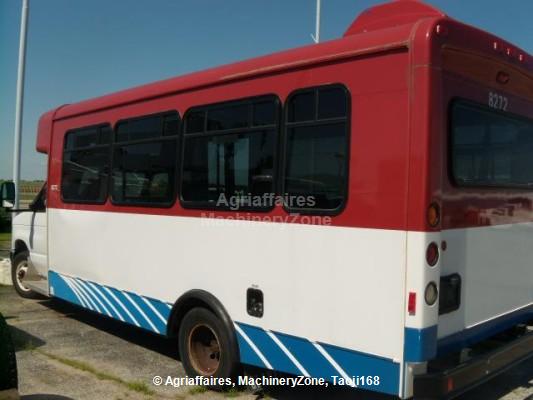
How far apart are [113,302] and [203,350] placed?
1.57 metres

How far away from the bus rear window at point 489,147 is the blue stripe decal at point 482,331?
3.46 ft

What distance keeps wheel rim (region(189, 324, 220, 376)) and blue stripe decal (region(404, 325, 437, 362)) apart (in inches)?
77.9

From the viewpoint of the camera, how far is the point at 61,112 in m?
7.18

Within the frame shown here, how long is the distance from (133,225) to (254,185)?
6.13ft

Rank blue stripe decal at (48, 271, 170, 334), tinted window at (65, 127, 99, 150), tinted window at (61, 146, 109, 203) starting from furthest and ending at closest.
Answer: tinted window at (65, 127, 99, 150), tinted window at (61, 146, 109, 203), blue stripe decal at (48, 271, 170, 334)

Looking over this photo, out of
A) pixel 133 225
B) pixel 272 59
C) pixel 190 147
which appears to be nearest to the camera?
pixel 272 59

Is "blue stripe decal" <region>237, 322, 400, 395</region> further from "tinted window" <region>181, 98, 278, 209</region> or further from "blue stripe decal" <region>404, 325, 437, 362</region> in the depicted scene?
"tinted window" <region>181, 98, 278, 209</region>

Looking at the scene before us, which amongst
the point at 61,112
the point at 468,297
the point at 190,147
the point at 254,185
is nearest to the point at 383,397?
the point at 468,297

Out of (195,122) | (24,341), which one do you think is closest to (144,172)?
(195,122)

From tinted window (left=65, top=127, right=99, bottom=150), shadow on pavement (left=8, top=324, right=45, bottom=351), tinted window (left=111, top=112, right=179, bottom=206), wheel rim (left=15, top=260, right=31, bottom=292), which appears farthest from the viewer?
wheel rim (left=15, top=260, right=31, bottom=292)

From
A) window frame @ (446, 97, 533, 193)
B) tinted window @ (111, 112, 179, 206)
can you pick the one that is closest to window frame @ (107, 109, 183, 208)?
tinted window @ (111, 112, 179, 206)

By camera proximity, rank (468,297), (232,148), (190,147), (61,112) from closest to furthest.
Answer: (468,297), (232,148), (190,147), (61,112)

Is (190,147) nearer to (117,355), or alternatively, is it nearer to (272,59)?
(272,59)

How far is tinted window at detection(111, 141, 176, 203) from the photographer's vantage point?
16.9 ft
